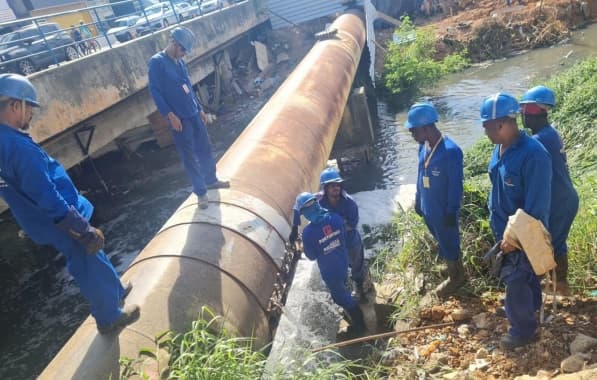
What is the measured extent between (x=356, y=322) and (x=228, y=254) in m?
1.67

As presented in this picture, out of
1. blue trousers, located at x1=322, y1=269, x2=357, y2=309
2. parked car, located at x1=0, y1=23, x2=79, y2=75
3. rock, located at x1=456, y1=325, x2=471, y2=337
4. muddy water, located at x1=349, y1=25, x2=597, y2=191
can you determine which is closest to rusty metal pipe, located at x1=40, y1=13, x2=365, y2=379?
blue trousers, located at x1=322, y1=269, x2=357, y2=309

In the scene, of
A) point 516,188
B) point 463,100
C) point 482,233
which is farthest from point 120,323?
point 463,100

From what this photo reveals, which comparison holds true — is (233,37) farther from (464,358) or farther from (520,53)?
(464,358)

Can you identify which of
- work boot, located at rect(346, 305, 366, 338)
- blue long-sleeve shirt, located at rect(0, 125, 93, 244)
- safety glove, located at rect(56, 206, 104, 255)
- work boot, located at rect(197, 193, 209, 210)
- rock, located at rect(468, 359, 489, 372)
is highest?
blue long-sleeve shirt, located at rect(0, 125, 93, 244)

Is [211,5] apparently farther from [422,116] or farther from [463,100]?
[422,116]

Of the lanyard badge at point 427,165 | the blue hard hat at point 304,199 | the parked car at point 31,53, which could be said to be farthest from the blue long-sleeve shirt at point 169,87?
the parked car at point 31,53

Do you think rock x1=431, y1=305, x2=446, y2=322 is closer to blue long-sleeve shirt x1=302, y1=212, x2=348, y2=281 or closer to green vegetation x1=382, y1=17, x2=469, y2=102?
blue long-sleeve shirt x1=302, y1=212, x2=348, y2=281

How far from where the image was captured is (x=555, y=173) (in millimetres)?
2941

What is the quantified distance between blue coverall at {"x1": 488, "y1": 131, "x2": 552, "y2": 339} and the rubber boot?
51cm

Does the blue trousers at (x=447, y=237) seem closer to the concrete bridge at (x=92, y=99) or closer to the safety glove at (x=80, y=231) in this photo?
the safety glove at (x=80, y=231)

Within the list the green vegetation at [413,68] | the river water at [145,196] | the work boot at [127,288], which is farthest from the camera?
the green vegetation at [413,68]

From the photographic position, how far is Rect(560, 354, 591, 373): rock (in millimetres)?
2379

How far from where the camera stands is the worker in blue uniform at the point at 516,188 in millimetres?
2492

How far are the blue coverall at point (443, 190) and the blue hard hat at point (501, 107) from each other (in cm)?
68
